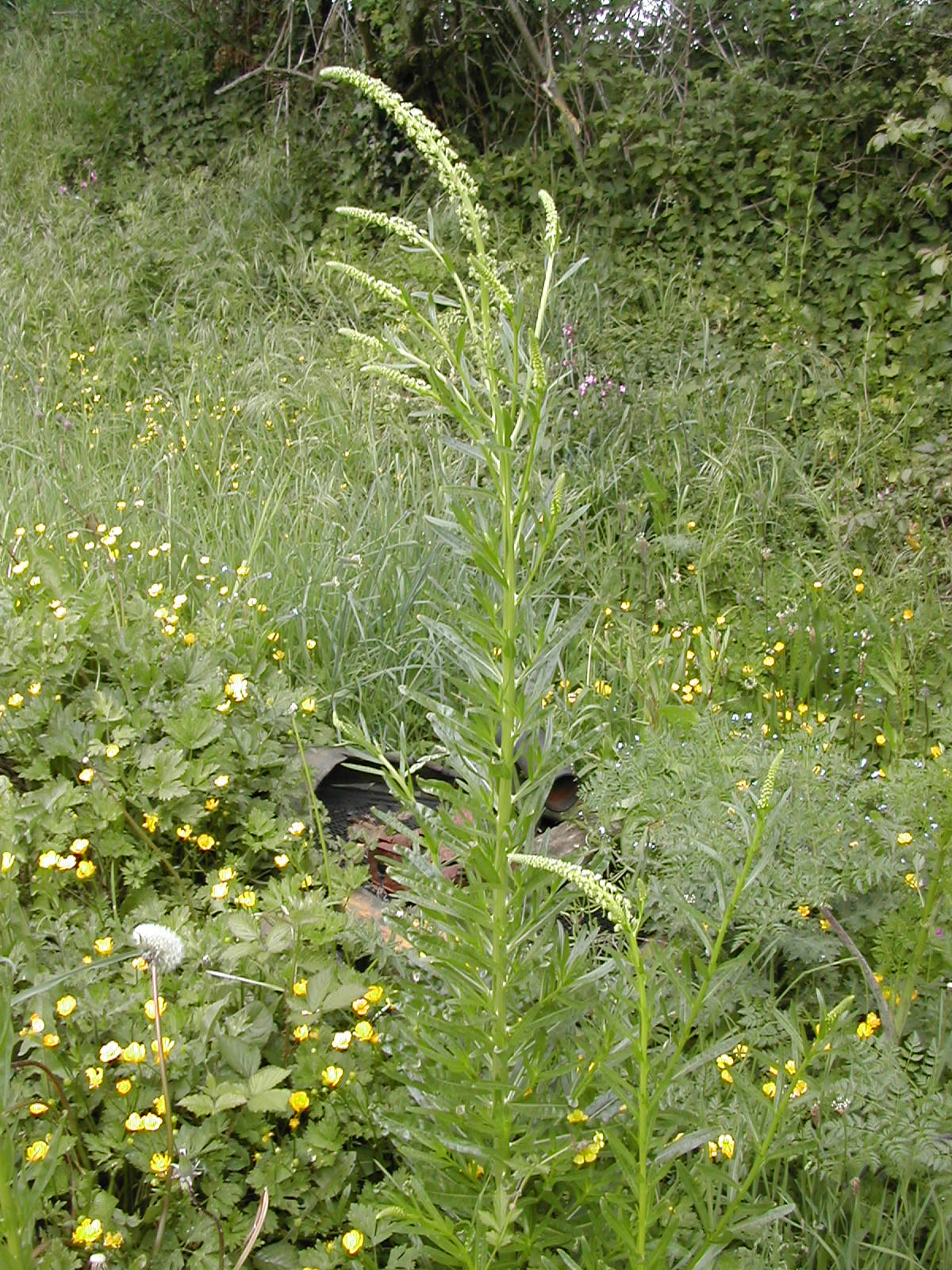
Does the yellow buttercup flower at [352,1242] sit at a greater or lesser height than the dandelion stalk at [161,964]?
lesser

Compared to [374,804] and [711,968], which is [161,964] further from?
[374,804]

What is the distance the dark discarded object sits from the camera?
8.25 ft

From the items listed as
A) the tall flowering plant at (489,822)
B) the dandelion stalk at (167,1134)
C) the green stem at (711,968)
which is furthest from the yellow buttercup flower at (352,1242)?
the green stem at (711,968)

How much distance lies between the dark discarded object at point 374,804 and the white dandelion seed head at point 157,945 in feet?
3.04

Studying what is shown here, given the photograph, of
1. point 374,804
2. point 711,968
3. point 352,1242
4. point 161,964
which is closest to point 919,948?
point 711,968

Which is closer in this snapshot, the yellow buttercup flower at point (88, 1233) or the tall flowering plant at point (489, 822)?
the tall flowering plant at point (489, 822)

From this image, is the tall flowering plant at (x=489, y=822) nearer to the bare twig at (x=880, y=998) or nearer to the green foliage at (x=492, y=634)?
the green foliage at (x=492, y=634)

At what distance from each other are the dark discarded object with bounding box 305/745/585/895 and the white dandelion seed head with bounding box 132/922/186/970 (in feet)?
3.04

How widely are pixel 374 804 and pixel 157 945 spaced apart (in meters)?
1.39

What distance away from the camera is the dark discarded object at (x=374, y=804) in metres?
2.52

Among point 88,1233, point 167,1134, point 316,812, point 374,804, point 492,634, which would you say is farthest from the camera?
point 374,804

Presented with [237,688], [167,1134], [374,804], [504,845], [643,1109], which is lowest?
[374,804]

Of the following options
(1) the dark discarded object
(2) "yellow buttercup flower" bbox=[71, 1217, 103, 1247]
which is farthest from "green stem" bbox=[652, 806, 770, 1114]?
(1) the dark discarded object

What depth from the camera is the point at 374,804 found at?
2834mm
